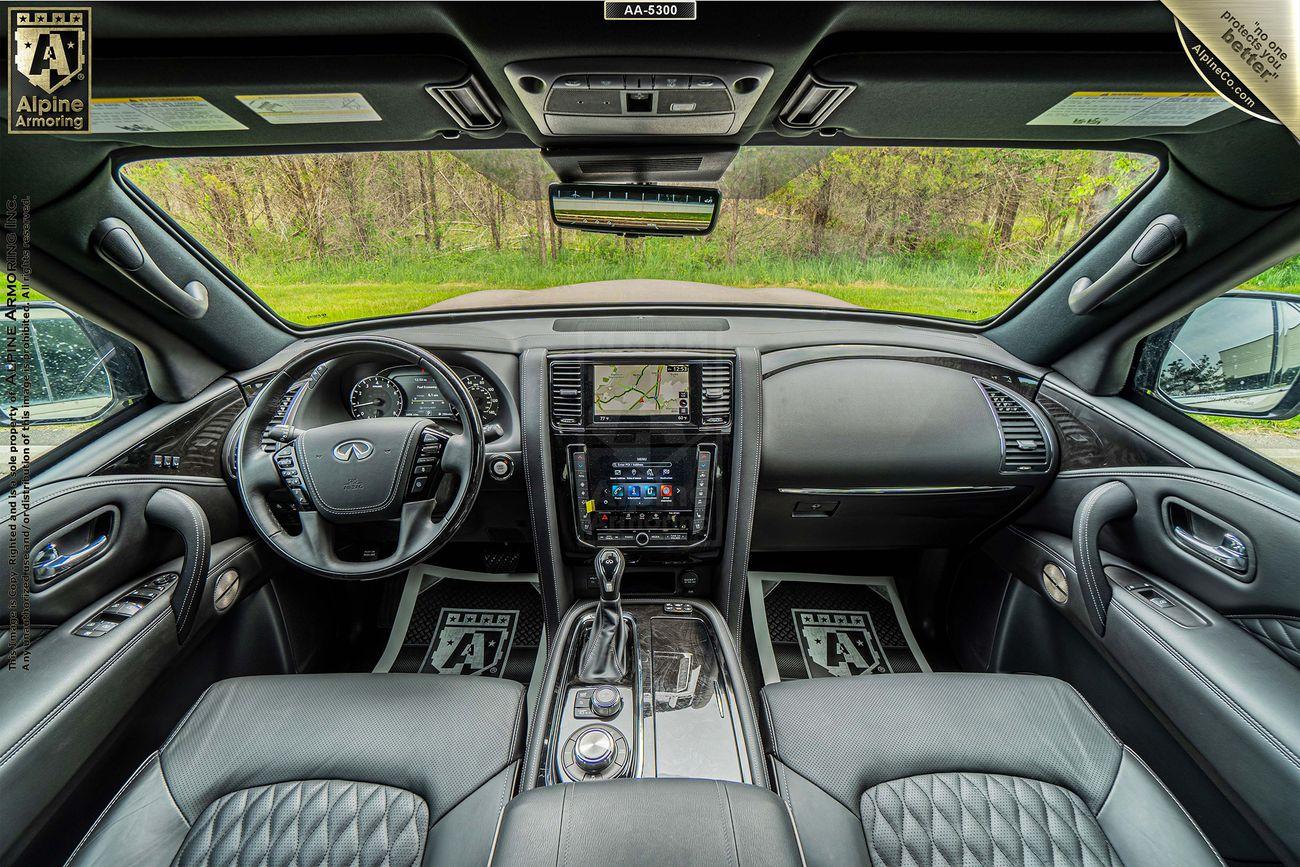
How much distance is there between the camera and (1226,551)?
1600 mm

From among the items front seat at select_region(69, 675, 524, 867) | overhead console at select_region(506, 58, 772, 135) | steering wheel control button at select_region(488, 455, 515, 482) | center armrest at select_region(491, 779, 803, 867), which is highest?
overhead console at select_region(506, 58, 772, 135)

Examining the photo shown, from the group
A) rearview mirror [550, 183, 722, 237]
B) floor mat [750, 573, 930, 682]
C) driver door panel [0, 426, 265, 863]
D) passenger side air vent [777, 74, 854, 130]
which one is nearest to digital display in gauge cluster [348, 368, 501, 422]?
driver door panel [0, 426, 265, 863]

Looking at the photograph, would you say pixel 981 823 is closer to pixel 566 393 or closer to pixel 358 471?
pixel 566 393

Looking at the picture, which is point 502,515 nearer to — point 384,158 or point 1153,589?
point 384,158

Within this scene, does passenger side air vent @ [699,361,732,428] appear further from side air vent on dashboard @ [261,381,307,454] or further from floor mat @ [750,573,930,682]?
side air vent on dashboard @ [261,381,307,454]

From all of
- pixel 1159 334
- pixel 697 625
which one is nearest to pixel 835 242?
pixel 1159 334

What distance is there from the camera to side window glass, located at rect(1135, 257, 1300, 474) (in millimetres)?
1665

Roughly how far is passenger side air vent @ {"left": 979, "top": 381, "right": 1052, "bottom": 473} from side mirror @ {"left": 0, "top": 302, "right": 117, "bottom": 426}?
3.18 m

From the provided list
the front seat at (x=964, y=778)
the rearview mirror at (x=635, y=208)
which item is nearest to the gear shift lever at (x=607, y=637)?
the front seat at (x=964, y=778)

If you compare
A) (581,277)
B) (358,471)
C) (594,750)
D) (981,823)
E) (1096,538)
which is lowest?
(981,823)

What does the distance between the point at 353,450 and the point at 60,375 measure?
97 cm

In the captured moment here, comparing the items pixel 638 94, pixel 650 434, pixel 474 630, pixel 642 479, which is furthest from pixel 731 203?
pixel 474 630

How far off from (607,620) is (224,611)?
1262mm

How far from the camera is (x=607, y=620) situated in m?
1.80
